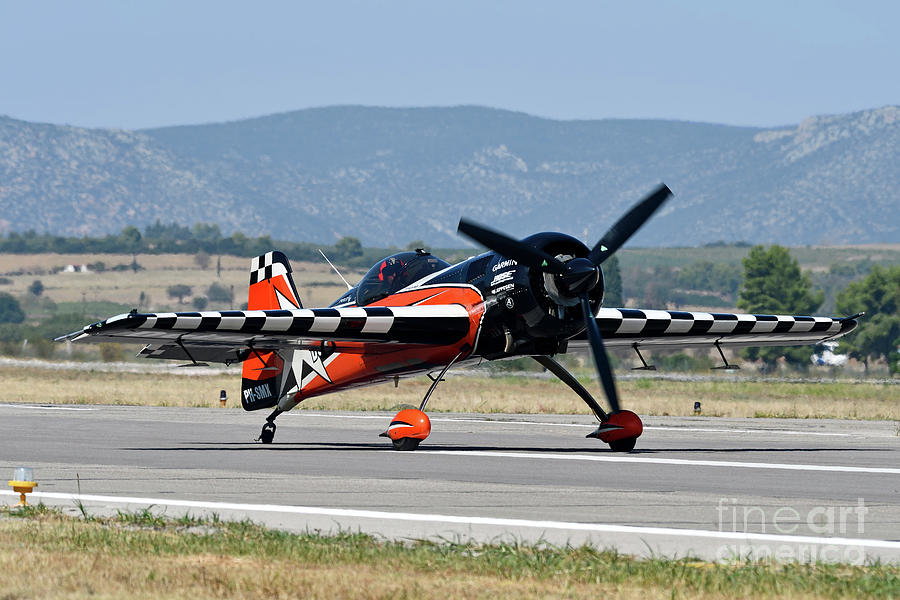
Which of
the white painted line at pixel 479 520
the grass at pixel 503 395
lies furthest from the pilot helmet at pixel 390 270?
the grass at pixel 503 395

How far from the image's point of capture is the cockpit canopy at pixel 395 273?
75.5 feet

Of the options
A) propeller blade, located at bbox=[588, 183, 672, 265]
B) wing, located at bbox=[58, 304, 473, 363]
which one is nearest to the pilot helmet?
wing, located at bbox=[58, 304, 473, 363]

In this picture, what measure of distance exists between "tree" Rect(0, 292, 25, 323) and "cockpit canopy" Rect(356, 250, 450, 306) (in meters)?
166

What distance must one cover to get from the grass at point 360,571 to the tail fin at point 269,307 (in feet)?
46.6

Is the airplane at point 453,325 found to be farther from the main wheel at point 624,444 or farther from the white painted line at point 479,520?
the white painted line at point 479,520

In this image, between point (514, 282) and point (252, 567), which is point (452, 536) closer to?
point (252, 567)

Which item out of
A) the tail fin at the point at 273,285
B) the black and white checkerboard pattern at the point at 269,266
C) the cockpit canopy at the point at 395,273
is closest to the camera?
the cockpit canopy at the point at 395,273

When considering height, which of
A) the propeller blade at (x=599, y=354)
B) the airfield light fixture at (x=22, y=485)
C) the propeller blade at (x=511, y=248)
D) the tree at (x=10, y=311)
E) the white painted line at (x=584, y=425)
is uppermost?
the propeller blade at (x=511, y=248)

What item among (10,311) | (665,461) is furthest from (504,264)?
(10,311)

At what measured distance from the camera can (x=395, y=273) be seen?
23234 millimetres

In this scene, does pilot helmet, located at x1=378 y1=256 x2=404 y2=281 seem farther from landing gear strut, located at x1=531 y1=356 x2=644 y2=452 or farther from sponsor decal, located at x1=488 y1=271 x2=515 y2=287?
landing gear strut, located at x1=531 y1=356 x2=644 y2=452

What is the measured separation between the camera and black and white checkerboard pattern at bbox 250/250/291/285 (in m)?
26.1

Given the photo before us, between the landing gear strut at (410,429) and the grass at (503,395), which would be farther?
the grass at (503,395)

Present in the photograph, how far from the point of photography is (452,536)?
11305mm
